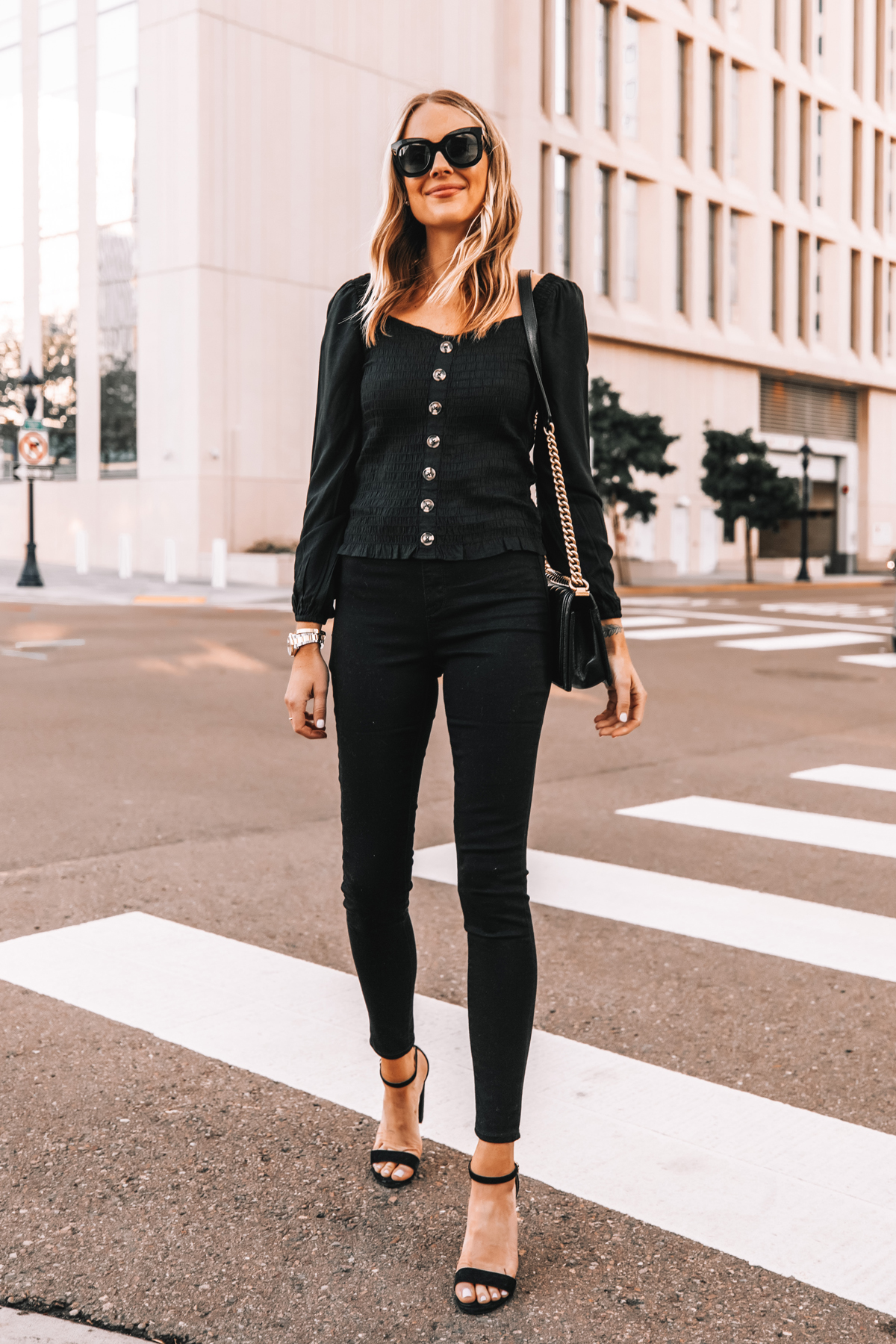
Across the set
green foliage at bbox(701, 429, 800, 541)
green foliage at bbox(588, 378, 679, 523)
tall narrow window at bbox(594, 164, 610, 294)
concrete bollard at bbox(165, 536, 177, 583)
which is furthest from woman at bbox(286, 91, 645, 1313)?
tall narrow window at bbox(594, 164, 610, 294)

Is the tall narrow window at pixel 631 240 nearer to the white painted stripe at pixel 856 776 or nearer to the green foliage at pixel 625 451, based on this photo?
the green foliage at pixel 625 451

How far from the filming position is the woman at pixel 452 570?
2621 mm

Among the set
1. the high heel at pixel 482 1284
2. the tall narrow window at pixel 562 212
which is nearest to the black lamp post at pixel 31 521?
the tall narrow window at pixel 562 212

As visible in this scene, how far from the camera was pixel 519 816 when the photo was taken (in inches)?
104

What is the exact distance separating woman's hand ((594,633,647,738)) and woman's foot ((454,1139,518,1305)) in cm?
81

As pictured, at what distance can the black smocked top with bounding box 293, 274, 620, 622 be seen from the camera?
8.77 ft

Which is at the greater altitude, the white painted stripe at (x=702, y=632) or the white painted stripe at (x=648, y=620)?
the white painted stripe at (x=648, y=620)

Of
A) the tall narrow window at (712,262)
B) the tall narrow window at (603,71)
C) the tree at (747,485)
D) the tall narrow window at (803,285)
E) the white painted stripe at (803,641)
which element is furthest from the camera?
the tall narrow window at (803,285)

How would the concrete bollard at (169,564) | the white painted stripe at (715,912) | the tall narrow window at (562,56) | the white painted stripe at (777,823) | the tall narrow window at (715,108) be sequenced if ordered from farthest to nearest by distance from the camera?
the tall narrow window at (715,108)
the tall narrow window at (562,56)
the concrete bollard at (169,564)
the white painted stripe at (777,823)
the white painted stripe at (715,912)

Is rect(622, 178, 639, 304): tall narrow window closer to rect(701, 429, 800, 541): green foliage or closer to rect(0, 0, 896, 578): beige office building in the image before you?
rect(0, 0, 896, 578): beige office building

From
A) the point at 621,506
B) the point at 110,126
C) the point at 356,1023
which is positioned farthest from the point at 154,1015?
the point at 621,506

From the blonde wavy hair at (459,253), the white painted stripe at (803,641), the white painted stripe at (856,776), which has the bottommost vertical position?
the white painted stripe at (856,776)

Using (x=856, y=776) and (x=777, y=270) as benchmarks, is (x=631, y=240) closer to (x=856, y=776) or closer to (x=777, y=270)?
(x=777, y=270)

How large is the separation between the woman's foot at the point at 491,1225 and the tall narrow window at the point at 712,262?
4501 cm
